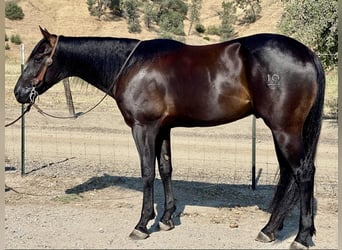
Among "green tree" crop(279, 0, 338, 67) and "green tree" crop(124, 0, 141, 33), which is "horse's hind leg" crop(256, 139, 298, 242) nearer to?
"green tree" crop(279, 0, 338, 67)

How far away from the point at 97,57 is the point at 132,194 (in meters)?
2.20

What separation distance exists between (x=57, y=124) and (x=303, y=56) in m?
9.55

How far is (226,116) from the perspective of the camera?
15.4 ft

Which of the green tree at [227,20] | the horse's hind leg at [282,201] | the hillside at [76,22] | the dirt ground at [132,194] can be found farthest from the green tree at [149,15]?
the horse's hind leg at [282,201]

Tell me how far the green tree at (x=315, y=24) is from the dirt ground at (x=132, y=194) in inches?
86.5

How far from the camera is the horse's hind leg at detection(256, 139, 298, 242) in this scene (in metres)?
4.73

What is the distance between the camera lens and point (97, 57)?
→ 5.02 metres

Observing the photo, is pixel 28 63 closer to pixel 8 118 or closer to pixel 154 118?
pixel 154 118

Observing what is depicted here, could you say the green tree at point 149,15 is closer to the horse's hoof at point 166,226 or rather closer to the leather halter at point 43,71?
the leather halter at point 43,71

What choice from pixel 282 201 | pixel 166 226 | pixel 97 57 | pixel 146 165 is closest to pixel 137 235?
pixel 166 226

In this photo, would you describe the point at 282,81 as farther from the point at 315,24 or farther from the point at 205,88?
the point at 315,24

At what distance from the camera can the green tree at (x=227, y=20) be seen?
47.8m

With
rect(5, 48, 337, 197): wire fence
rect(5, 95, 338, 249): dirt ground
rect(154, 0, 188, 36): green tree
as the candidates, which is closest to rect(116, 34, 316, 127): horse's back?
rect(5, 95, 338, 249): dirt ground

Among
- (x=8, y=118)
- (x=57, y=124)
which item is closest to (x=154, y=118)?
(x=57, y=124)
